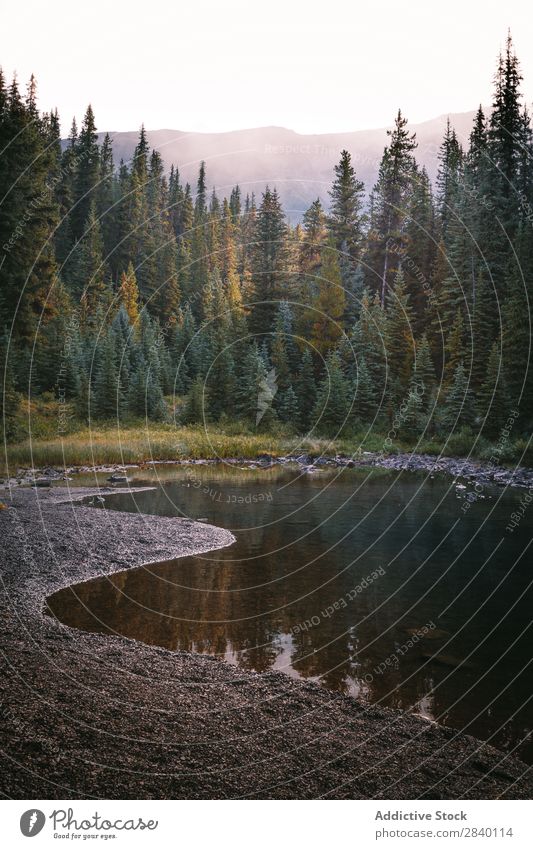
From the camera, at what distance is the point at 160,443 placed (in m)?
46.0

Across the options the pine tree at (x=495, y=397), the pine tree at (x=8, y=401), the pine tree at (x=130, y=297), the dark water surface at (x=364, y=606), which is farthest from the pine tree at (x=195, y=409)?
the dark water surface at (x=364, y=606)

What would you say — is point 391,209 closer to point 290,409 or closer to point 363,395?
point 363,395

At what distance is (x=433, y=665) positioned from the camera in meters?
11.1

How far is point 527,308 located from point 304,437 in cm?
1988

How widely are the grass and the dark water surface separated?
14434 millimetres

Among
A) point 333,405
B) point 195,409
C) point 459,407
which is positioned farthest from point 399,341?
point 195,409

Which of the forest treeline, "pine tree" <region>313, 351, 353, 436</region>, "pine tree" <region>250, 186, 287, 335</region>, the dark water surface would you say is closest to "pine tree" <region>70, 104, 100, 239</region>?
the forest treeline

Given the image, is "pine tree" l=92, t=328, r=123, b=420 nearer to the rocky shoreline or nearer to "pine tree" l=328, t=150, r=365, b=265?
the rocky shoreline

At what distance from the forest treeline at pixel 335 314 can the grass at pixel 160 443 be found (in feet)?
5.63

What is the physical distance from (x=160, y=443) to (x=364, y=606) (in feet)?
110

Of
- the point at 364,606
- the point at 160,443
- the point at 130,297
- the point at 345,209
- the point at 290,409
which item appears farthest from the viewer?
the point at 130,297

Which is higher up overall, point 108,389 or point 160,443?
point 108,389
